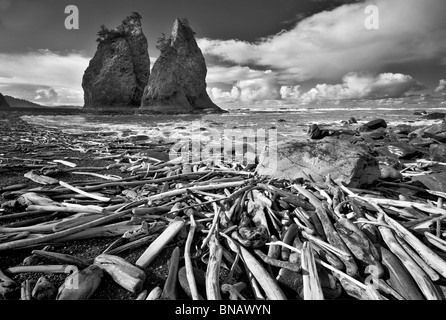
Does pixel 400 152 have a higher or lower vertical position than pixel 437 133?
lower

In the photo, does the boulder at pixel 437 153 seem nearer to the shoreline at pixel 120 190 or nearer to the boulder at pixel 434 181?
the shoreline at pixel 120 190

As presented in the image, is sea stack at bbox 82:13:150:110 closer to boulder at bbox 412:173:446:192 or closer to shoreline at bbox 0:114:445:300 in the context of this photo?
shoreline at bbox 0:114:445:300

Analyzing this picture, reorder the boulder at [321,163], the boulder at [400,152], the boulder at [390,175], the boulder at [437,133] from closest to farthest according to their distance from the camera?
the boulder at [321,163], the boulder at [390,175], the boulder at [400,152], the boulder at [437,133]

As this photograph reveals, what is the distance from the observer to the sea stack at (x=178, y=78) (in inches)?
2697

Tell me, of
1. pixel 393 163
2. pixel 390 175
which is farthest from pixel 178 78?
pixel 390 175

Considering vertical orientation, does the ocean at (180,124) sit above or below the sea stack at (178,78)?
below

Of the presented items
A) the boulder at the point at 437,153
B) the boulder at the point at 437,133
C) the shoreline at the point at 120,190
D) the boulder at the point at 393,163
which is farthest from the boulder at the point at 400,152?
the boulder at the point at 437,133

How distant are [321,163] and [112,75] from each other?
89.7 meters

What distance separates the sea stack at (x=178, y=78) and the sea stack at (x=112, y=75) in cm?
1488

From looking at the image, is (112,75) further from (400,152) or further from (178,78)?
(400,152)

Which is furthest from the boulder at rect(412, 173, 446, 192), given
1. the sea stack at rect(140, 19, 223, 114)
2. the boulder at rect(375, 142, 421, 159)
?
the sea stack at rect(140, 19, 223, 114)

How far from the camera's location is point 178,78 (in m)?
77.1
